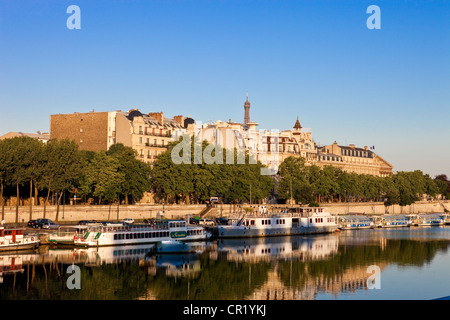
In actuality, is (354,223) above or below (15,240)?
below

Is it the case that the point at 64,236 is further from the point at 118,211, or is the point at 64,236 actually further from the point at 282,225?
the point at 282,225

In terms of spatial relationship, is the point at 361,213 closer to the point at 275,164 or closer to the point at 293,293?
the point at 275,164

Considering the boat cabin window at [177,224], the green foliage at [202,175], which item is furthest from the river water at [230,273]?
the green foliage at [202,175]

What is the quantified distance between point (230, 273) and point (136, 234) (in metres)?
20.6

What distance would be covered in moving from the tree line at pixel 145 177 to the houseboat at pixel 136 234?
1555cm

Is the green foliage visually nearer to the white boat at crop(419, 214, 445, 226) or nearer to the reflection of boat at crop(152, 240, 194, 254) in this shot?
the reflection of boat at crop(152, 240, 194, 254)

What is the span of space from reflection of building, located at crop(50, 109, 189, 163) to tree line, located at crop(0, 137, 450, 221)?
184 inches

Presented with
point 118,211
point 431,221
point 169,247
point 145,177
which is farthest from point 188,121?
point 169,247

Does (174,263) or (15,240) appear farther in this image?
(15,240)

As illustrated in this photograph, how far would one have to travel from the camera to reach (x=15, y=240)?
62156mm

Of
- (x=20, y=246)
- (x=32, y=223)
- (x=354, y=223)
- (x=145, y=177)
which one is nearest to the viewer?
(x=20, y=246)

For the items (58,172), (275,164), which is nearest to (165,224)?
(58,172)

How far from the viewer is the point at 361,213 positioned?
144m

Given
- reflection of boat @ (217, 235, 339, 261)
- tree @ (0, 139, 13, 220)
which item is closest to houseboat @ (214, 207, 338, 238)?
reflection of boat @ (217, 235, 339, 261)
